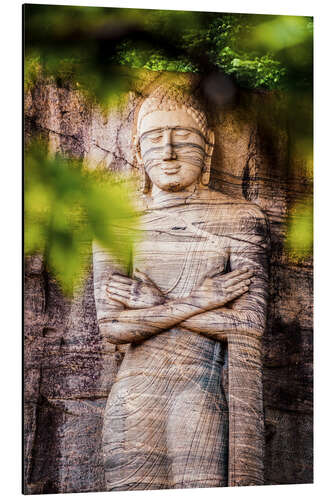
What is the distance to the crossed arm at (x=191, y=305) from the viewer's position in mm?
8266

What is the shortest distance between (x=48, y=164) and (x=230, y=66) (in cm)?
155

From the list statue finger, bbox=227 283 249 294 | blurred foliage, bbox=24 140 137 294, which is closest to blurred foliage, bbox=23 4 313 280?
blurred foliage, bbox=24 140 137 294

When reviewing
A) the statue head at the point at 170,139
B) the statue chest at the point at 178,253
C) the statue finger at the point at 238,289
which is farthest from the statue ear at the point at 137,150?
the statue finger at the point at 238,289

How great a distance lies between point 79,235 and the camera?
8398 mm

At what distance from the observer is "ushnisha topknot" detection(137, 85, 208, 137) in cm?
849

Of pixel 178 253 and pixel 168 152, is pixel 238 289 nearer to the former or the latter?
pixel 178 253

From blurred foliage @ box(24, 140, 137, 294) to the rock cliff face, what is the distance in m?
0.11

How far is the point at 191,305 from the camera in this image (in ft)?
27.2

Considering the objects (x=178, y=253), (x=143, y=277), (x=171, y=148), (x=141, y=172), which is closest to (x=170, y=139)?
(x=171, y=148)

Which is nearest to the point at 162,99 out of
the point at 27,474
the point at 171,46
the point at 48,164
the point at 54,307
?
the point at 171,46

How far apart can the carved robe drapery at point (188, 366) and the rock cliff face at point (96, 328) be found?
0.19 m

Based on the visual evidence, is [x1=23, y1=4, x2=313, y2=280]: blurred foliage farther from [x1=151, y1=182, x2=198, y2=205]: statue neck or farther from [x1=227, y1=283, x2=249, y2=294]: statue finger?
[x1=227, y1=283, x2=249, y2=294]: statue finger

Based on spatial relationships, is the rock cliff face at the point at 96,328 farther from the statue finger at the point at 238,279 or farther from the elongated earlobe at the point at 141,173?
the statue finger at the point at 238,279

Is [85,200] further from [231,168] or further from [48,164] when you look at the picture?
[231,168]
